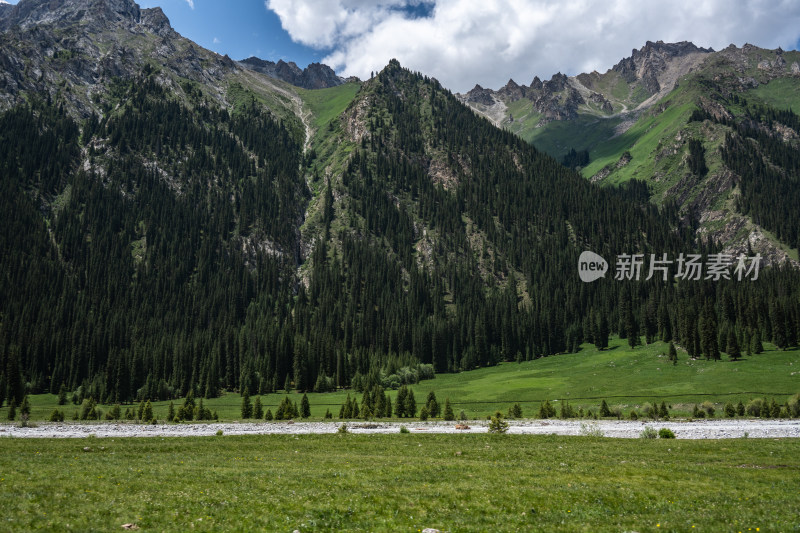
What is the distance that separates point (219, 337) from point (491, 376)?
9530 cm

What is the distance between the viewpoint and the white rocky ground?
52406 mm

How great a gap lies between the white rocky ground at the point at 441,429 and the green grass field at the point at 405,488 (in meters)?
12.6

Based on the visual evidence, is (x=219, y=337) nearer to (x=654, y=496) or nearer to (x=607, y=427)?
(x=607, y=427)

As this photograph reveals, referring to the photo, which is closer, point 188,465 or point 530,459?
point 188,465

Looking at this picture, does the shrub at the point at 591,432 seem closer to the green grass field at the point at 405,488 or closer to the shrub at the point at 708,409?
the green grass field at the point at 405,488

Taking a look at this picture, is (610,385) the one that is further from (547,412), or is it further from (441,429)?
(441,429)

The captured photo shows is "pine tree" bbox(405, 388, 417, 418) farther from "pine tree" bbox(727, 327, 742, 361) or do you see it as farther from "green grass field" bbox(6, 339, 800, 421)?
"pine tree" bbox(727, 327, 742, 361)

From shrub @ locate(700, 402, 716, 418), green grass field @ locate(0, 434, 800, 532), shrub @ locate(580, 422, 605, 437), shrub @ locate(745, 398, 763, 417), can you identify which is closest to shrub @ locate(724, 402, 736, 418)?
shrub @ locate(700, 402, 716, 418)

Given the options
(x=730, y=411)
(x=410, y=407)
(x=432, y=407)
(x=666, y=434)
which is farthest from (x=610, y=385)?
(x=666, y=434)

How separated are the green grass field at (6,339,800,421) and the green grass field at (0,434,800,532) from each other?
155ft

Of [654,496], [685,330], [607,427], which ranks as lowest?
[607,427]

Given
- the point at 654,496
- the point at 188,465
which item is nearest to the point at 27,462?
the point at 188,465

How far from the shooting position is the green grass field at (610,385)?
3410 inches

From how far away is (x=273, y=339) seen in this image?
526 feet
